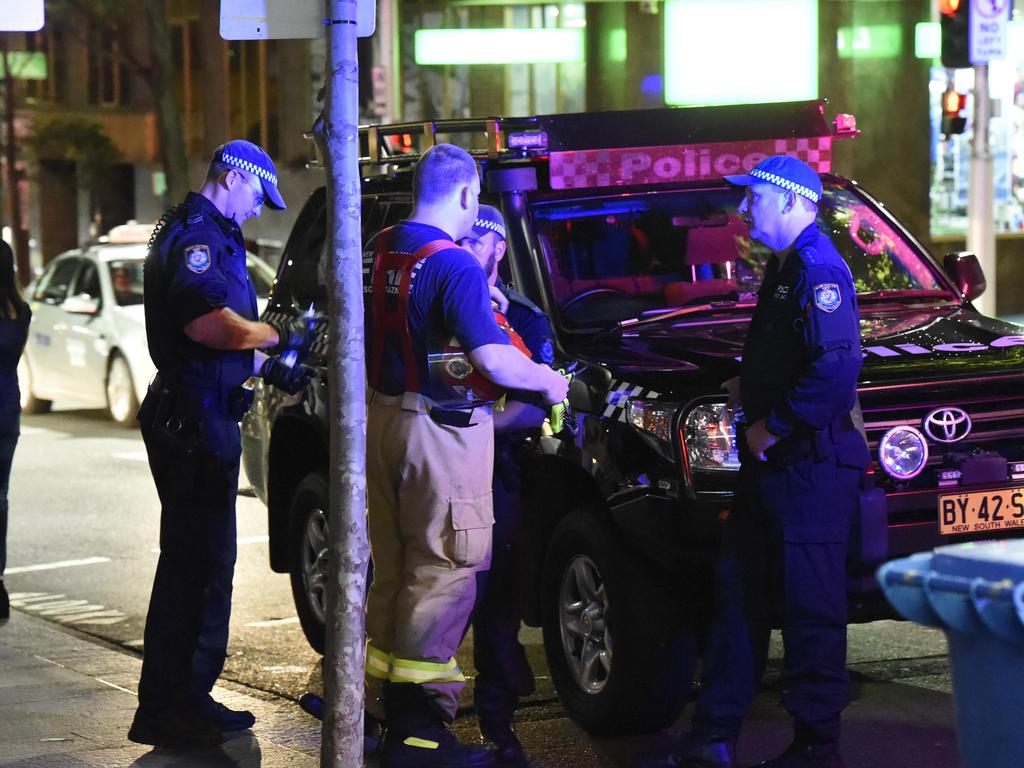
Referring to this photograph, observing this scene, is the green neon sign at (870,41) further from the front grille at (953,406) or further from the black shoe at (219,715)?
the black shoe at (219,715)

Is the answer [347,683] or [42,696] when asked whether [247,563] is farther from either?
[347,683]

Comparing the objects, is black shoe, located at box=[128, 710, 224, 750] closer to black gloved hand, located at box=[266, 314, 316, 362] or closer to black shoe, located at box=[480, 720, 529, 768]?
A: black shoe, located at box=[480, 720, 529, 768]

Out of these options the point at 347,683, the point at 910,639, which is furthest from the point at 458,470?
the point at 910,639

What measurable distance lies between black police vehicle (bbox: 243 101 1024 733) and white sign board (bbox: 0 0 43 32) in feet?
4.16

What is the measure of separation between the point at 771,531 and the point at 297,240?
11.6ft

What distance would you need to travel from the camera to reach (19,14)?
583 cm

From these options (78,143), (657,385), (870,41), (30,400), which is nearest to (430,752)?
(657,385)

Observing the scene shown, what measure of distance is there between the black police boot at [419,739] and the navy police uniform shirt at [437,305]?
0.93 m

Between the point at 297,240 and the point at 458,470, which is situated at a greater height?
the point at 297,240

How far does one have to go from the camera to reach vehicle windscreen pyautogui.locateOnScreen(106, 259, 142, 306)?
56.8ft

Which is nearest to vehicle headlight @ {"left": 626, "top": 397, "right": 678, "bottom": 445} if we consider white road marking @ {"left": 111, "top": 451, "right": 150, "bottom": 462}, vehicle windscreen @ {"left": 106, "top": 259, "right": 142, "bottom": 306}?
white road marking @ {"left": 111, "top": 451, "right": 150, "bottom": 462}

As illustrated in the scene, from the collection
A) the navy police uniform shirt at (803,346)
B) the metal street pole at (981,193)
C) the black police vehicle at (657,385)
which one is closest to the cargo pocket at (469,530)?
the black police vehicle at (657,385)

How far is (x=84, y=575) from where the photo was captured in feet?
32.7

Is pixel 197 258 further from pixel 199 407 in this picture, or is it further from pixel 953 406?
pixel 953 406
